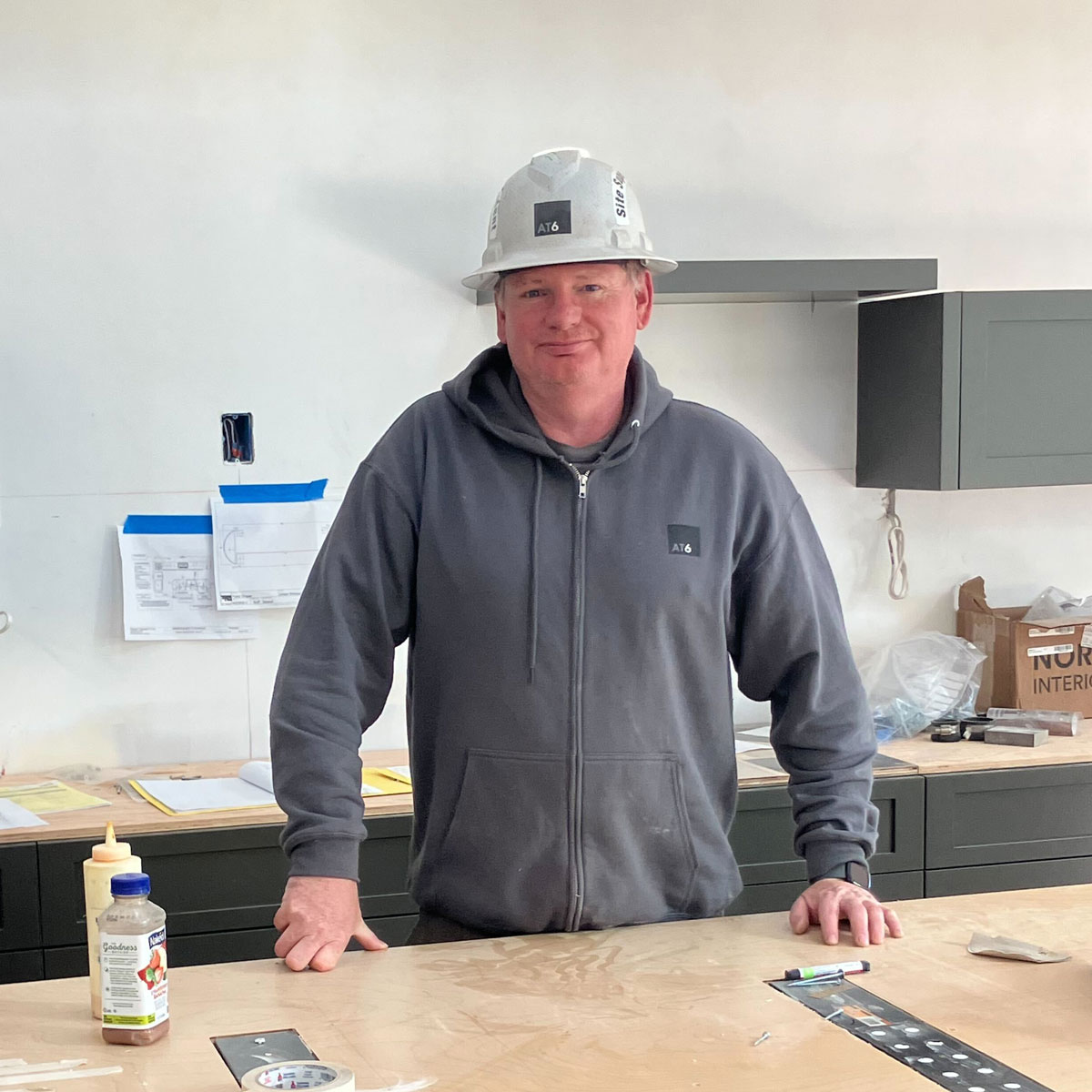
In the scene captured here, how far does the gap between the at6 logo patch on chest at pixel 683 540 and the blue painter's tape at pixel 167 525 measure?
65.0 inches

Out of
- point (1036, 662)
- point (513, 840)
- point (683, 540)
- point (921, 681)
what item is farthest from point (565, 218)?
point (1036, 662)

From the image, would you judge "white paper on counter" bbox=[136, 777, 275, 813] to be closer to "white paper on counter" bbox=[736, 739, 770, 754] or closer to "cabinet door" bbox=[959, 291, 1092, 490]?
"white paper on counter" bbox=[736, 739, 770, 754]

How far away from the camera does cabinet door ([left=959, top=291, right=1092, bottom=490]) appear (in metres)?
3.42

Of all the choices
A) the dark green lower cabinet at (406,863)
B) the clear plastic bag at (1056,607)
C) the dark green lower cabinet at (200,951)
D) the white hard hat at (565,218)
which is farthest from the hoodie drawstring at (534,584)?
the clear plastic bag at (1056,607)

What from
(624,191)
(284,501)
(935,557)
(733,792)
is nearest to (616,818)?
(733,792)

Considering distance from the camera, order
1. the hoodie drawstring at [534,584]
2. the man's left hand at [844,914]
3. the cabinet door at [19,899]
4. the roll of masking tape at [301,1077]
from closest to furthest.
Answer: the roll of masking tape at [301,1077]
the man's left hand at [844,914]
the hoodie drawstring at [534,584]
the cabinet door at [19,899]

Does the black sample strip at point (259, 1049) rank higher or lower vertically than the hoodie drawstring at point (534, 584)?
lower

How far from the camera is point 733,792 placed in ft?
6.74

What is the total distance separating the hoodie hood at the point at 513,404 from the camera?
6.59 ft

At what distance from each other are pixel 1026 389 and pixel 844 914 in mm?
1964

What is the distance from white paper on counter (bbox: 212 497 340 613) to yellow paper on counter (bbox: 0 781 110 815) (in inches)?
21.3

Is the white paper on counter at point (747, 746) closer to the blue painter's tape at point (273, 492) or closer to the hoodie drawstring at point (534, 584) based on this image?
the blue painter's tape at point (273, 492)

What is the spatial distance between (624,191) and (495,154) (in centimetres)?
150

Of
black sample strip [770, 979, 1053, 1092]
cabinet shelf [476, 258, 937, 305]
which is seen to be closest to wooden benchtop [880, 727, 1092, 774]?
cabinet shelf [476, 258, 937, 305]
